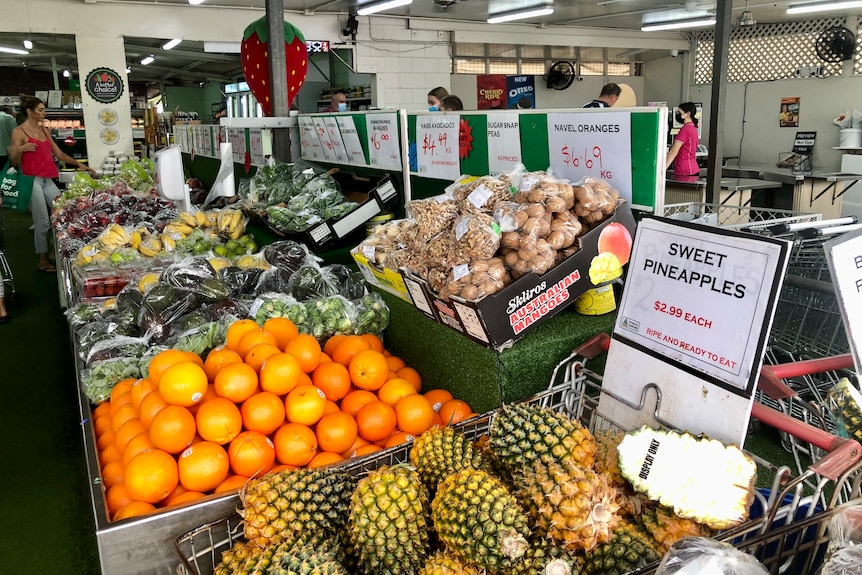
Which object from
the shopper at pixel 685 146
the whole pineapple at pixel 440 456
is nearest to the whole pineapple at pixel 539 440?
the whole pineapple at pixel 440 456

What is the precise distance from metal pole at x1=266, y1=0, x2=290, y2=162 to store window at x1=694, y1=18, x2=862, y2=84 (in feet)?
30.5

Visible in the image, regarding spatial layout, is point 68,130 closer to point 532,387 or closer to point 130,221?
point 130,221

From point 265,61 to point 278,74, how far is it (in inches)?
13.4

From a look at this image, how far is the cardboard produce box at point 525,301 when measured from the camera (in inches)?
71.1

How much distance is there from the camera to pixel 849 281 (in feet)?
4.38

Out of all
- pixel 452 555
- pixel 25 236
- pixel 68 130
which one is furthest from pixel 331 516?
pixel 68 130

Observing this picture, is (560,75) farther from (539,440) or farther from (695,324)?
(539,440)

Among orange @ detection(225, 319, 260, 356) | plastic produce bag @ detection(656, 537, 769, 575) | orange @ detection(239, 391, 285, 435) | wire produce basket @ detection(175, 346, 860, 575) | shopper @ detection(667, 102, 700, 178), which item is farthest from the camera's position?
shopper @ detection(667, 102, 700, 178)

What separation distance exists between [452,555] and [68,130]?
1343cm

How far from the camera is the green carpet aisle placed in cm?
266

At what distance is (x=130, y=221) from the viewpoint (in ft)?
15.7

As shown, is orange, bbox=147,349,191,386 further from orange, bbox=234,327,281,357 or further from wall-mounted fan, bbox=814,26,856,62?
wall-mounted fan, bbox=814,26,856,62

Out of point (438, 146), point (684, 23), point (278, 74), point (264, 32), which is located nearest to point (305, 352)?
point (438, 146)

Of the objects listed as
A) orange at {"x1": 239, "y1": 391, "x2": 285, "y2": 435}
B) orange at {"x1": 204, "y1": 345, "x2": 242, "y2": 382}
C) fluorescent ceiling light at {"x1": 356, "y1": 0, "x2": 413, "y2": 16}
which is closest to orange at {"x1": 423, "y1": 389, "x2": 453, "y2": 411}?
orange at {"x1": 239, "y1": 391, "x2": 285, "y2": 435}
